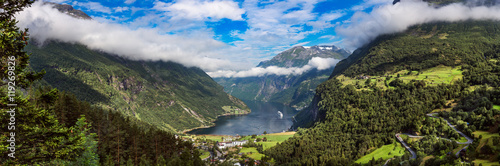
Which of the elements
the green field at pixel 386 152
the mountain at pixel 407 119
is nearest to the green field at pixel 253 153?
the mountain at pixel 407 119

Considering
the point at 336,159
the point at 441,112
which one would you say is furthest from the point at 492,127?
the point at 336,159

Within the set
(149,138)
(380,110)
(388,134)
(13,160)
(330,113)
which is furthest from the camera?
(330,113)

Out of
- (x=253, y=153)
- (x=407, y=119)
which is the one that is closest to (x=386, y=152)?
(x=407, y=119)

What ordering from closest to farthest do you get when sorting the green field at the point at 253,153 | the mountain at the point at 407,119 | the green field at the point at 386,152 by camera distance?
the mountain at the point at 407,119 < the green field at the point at 386,152 < the green field at the point at 253,153

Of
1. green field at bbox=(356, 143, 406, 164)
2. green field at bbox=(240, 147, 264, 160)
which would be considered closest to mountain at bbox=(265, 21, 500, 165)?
green field at bbox=(356, 143, 406, 164)

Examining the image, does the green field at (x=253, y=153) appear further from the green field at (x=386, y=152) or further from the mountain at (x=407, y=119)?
the green field at (x=386, y=152)

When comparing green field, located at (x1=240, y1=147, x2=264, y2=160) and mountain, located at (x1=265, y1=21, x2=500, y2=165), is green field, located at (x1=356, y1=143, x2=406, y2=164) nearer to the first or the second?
mountain, located at (x1=265, y1=21, x2=500, y2=165)

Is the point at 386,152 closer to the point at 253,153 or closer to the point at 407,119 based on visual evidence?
the point at 407,119

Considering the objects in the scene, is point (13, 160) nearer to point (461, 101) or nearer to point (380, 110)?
point (461, 101)
